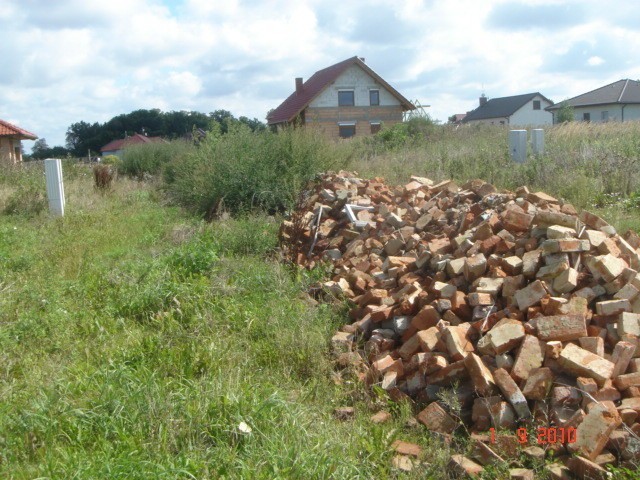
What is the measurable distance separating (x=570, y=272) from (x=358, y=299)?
1987 mm

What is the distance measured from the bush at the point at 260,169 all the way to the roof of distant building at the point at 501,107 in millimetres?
49287

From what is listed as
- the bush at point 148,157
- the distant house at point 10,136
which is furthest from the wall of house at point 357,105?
the bush at point 148,157

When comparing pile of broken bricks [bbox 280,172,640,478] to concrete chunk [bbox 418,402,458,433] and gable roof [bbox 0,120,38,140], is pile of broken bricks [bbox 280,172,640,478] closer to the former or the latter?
concrete chunk [bbox 418,402,458,433]

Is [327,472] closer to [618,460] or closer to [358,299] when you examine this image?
[618,460]

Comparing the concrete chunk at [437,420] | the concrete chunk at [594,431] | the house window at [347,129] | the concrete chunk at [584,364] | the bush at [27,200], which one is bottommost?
the concrete chunk at [437,420]

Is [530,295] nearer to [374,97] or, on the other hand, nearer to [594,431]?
[594,431]

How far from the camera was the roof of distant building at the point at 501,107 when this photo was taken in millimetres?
58188

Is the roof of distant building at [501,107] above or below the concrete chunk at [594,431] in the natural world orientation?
above

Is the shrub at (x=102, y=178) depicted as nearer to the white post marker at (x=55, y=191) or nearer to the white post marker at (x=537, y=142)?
the white post marker at (x=55, y=191)

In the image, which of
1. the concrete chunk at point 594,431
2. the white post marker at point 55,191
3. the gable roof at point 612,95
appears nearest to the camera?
the concrete chunk at point 594,431

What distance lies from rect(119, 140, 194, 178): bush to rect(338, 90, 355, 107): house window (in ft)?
63.6

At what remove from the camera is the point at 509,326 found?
4512 mm

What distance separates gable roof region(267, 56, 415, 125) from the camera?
3888 centimetres

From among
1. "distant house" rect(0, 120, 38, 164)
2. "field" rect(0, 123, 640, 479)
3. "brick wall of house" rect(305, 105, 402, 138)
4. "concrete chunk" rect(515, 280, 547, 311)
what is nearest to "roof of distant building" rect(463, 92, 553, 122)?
"brick wall of house" rect(305, 105, 402, 138)
